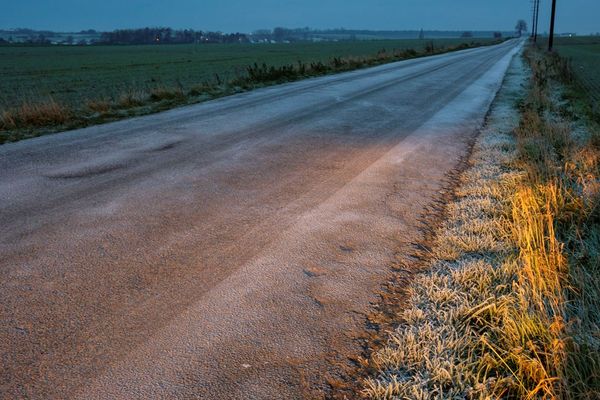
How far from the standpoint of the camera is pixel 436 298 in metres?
3.29

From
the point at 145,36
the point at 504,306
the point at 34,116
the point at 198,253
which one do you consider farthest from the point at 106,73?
the point at 145,36

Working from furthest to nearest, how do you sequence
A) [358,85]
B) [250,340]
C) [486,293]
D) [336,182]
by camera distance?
[358,85]
[336,182]
[486,293]
[250,340]

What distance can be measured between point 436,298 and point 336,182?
295cm

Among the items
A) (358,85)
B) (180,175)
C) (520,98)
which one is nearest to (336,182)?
(180,175)

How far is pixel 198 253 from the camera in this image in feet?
13.1

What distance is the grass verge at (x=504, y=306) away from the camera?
7.96 feet

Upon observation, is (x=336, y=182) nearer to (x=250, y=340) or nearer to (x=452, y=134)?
(x=250, y=340)

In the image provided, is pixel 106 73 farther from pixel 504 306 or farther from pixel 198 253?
pixel 504 306

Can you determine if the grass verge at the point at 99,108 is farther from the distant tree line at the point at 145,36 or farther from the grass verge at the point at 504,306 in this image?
the distant tree line at the point at 145,36

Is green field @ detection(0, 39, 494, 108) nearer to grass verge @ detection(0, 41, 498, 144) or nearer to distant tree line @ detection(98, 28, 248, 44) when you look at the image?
grass verge @ detection(0, 41, 498, 144)

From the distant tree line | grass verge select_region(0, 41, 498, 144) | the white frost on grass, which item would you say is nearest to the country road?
the white frost on grass

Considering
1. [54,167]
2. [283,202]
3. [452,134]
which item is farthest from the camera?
[452,134]

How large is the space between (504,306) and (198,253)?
2.27 metres

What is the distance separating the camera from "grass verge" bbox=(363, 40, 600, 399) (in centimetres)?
243
